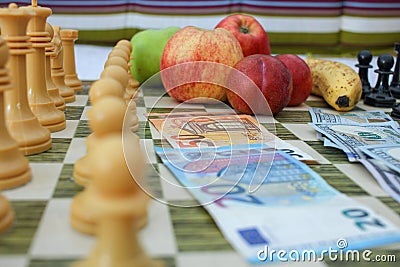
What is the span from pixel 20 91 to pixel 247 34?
66 cm

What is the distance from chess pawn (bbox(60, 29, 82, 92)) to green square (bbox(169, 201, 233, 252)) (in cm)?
68

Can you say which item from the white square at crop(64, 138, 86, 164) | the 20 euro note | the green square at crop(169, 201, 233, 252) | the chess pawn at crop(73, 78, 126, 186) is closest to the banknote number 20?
the 20 euro note

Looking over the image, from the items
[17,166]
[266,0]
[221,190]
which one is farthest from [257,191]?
[266,0]

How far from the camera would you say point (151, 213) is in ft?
1.77

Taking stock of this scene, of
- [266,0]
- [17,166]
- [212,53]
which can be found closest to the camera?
[17,166]

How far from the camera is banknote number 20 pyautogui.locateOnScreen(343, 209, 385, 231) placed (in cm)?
52

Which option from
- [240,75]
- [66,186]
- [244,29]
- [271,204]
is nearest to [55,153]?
[66,186]

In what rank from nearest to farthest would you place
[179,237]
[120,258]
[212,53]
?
[120,258] → [179,237] → [212,53]

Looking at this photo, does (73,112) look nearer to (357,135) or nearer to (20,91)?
(20,91)

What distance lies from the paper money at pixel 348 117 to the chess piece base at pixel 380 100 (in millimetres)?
71

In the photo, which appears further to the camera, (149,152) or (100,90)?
(149,152)

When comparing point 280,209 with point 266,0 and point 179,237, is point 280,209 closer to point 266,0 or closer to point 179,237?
point 179,237

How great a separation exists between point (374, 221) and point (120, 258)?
0.28 metres

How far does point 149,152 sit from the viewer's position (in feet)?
2.44
